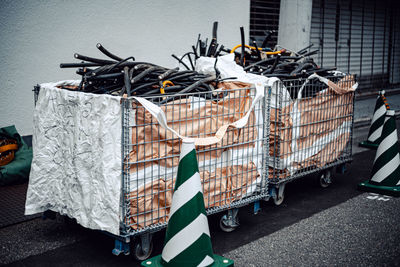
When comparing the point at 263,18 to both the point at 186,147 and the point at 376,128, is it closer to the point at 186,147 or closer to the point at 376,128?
the point at 376,128

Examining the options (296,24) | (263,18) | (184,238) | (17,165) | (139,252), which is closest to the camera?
(184,238)

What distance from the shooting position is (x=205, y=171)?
3.62 metres

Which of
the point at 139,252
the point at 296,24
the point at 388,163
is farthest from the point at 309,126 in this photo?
the point at 296,24

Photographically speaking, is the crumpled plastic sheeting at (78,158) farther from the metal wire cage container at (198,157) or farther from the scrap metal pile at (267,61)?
the scrap metal pile at (267,61)

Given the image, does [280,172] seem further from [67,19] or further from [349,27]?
[349,27]

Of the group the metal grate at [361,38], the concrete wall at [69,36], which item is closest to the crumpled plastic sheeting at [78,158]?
the concrete wall at [69,36]

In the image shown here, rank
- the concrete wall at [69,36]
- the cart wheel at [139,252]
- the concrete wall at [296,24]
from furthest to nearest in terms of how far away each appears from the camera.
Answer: the concrete wall at [296,24] → the concrete wall at [69,36] → the cart wheel at [139,252]

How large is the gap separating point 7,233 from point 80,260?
99cm

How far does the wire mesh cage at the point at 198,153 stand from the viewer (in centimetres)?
315

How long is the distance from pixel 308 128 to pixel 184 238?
2.28 m

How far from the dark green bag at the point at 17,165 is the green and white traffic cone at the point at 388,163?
164 inches

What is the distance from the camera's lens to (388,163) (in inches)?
197

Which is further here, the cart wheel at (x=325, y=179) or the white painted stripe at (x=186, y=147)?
the cart wheel at (x=325, y=179)

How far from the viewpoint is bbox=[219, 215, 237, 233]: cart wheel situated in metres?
3.97
